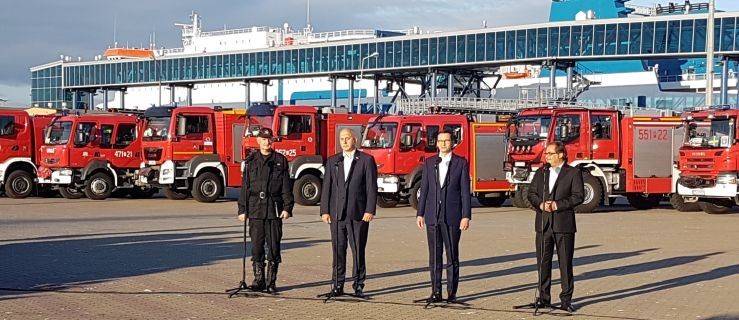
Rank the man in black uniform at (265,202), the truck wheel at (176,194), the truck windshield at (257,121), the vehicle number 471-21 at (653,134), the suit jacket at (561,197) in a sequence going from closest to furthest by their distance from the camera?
the suit jacket at (561,197), the man in black uniform at (265,202), the vehicle number 471-21 at (653,134), the truck windshield at (257,121), the truck wheel at (176,194)

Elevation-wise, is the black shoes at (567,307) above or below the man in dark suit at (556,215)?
below

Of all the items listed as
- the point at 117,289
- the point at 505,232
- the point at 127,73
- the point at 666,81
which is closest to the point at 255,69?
the point at 127,73

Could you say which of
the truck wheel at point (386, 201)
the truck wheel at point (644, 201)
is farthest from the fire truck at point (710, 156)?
the truck wheel at point (386, 201)

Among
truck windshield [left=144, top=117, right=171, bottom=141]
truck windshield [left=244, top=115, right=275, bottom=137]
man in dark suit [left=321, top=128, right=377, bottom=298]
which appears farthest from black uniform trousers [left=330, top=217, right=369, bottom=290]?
truck windshield [left=144, top=117, right=171, bottom=141]

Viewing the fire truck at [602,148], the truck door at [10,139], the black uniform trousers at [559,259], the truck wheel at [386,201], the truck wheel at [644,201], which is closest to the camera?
the black uniform trousers at [559,259]

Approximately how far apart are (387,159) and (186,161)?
20.5ft

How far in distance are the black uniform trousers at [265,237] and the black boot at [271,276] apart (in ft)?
0.20

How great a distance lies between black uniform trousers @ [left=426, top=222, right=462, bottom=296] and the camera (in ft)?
33.6

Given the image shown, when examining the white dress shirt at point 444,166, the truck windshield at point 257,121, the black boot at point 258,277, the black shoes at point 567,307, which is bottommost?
the black shoes at point 567,307

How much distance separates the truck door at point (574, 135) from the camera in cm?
2522

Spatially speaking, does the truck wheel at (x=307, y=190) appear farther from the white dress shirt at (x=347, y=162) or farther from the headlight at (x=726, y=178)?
the white dress shirt at (x=347, y=162)

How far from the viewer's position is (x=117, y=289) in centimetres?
1125

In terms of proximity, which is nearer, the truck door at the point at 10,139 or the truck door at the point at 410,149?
the truck door at the point at 410,149

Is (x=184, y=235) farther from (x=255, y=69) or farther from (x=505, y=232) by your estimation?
(x=255, y=69)
